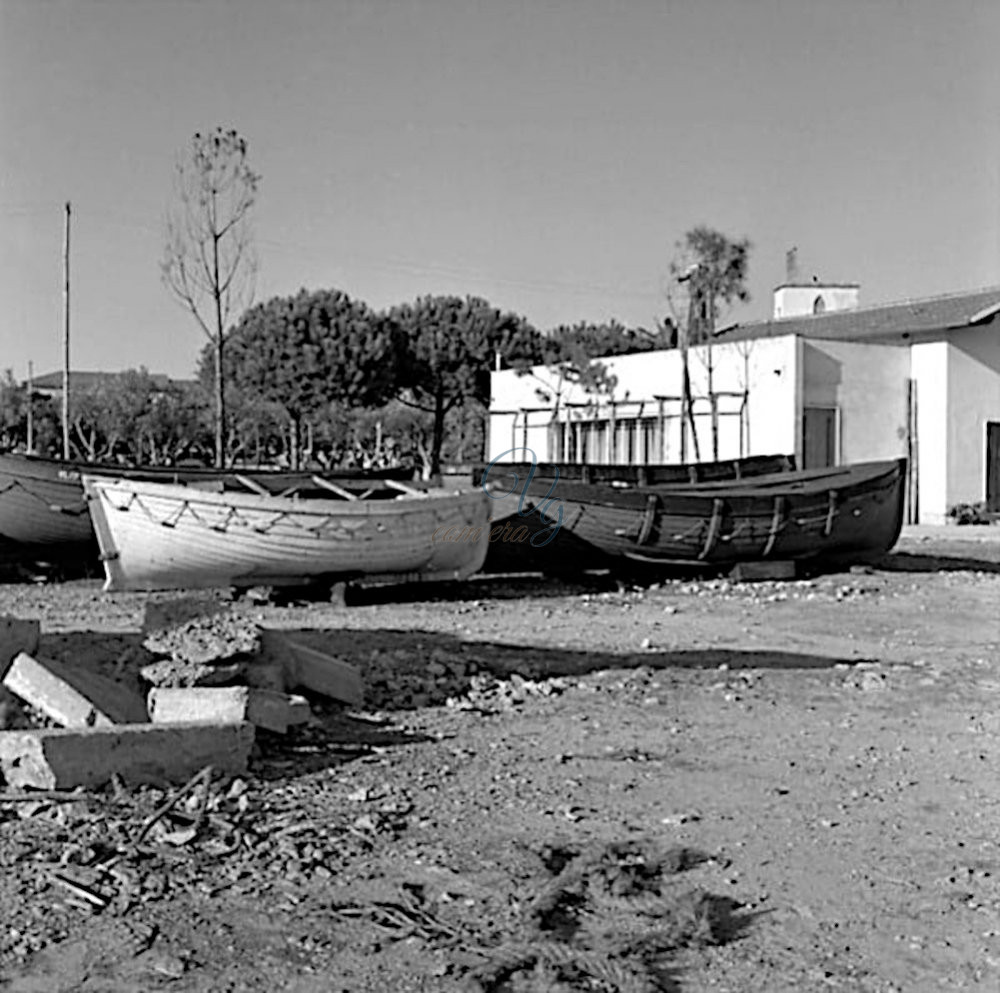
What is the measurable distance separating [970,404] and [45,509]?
21.9 m

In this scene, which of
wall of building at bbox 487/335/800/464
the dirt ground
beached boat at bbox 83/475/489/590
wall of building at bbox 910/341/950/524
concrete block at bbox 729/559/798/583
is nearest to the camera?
the dirt ground

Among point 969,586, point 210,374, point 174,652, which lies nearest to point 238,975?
point 174,652

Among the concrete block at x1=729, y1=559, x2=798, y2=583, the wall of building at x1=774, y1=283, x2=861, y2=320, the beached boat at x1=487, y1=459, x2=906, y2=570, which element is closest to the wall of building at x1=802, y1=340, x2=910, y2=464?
the beached boat at x1=487, y1=459, x2=906, y2=570

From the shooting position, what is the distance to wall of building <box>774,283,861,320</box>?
50.9 m

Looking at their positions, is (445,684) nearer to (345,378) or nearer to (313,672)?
(313,672)

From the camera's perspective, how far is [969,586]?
17.6 m

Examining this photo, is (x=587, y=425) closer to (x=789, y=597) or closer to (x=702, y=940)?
(x=789, y=597)

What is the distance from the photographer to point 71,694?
7.11 metres

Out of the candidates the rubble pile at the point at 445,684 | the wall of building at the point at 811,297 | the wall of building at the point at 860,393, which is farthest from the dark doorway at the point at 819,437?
the rubble pile at the point at 445,684

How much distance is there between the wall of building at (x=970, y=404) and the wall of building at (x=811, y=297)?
1931 centimetres

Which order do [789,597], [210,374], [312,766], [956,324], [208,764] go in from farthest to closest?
[210,374], [956,324], [789,597], [312,766], [208,764]

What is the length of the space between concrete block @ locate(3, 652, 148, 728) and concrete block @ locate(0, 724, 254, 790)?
0.42m

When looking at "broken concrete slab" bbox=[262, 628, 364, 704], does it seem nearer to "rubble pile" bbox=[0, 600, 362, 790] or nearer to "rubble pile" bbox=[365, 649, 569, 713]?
"rubble pile" bbox=[0, 600, 362, 790]

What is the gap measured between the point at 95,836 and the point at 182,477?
12326 millimetres
